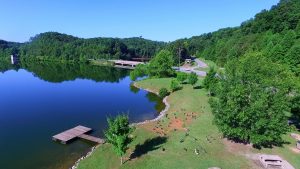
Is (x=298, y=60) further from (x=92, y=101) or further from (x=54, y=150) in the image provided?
(x=54, y=150)

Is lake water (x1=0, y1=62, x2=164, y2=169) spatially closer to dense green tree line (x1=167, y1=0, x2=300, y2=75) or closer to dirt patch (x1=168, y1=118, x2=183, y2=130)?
dirt patch (x1=168, y1=118, x2=183, y2=130)

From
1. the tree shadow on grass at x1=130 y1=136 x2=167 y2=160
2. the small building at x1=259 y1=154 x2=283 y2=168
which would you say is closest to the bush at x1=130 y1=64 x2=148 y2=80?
the tree shadow on grass at x1=130 y1=136 x2=167 y2=160

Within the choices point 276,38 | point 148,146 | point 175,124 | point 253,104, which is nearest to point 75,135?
point 148,146

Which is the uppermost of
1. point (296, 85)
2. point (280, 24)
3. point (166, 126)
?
point (280, 24)

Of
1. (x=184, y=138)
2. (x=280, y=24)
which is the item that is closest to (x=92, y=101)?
(x=184, y=138)

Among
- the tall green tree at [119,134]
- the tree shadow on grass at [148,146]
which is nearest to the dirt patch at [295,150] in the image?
the tree shadow on grass at [148,146]

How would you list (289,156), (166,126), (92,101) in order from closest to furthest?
(289,156)
(166,126)
(92,101)

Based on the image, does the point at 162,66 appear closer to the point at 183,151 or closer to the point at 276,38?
the point at 276,38

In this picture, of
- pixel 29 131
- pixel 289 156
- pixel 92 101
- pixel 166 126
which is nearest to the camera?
pixel 289 156
